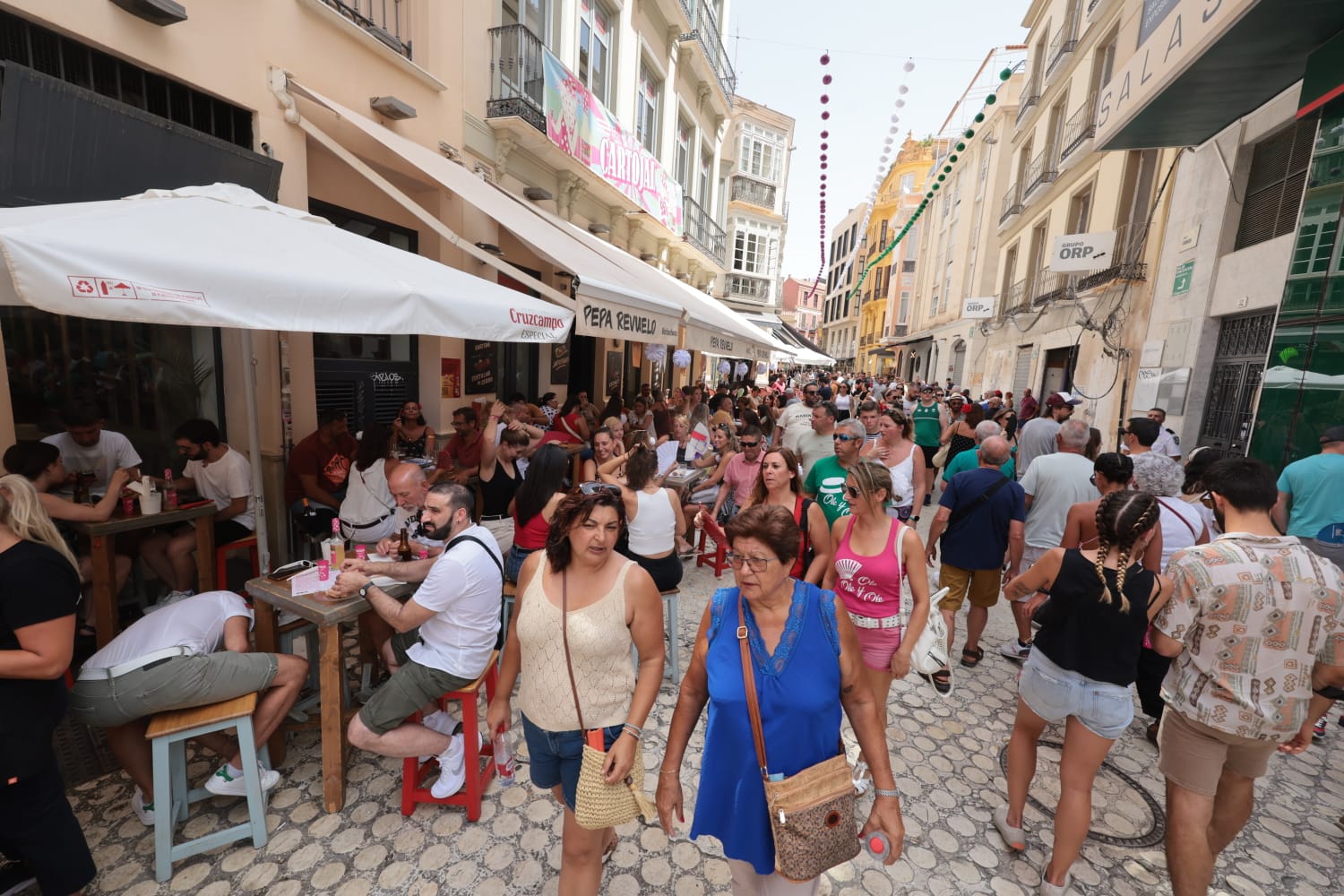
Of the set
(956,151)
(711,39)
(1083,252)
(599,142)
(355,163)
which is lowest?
(355,163)

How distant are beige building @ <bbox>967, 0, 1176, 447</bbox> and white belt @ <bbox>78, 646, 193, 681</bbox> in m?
12.1

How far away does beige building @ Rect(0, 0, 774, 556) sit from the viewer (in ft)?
12.7

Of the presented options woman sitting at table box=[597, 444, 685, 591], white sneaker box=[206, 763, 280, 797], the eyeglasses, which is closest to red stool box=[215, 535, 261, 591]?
white sneaker box=[206, 763, 280, 797]

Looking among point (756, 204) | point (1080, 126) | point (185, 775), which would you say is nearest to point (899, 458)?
point (185, 775)

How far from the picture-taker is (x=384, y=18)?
20.8 ft

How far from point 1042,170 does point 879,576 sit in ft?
57.3

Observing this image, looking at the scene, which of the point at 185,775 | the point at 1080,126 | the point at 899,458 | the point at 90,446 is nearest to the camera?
the point at 185,775

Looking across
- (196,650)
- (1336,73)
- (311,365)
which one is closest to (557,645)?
(196,650)

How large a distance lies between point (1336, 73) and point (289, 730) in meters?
9.94

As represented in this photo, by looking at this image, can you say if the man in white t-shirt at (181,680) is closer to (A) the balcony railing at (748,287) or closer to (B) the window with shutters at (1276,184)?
(B) the window with shutters at (1276,184)

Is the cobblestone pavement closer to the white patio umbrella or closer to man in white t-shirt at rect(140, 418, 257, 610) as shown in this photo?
the white patio umbrella

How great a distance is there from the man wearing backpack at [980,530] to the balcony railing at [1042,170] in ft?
45.6

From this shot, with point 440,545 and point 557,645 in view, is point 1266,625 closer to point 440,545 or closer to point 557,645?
point 557,645

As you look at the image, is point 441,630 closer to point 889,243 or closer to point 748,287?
point 748,287
